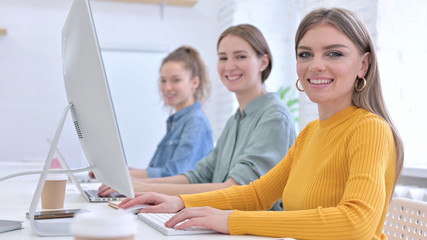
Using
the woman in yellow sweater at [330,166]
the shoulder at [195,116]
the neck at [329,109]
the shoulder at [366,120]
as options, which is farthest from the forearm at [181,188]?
the shoulder at [195,116]

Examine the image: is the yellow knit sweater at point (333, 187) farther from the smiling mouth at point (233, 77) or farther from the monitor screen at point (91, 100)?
the smiling mouth at point (233, 77)

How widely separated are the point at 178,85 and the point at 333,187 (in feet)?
5.80

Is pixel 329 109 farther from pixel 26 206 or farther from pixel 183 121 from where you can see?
pixel 183 121

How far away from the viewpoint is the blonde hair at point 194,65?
113 inches

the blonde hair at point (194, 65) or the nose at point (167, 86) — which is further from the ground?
the blonde hair at point (194, 65)

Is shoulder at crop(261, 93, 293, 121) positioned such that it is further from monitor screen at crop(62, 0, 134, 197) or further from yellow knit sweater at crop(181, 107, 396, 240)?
monitor screen at crop(62, 0, 134, 197)

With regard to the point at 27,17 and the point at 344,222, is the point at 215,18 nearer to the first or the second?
the point at 27,17

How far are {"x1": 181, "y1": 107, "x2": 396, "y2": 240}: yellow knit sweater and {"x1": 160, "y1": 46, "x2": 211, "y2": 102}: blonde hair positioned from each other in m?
1.55

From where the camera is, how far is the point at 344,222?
996 millimetres

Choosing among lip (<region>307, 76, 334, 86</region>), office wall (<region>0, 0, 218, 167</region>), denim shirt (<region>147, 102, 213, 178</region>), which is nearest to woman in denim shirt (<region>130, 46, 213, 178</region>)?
denim shirt (<region>147, 102, 213, 178</region>)

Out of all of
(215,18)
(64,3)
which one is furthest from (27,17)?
(215,18)

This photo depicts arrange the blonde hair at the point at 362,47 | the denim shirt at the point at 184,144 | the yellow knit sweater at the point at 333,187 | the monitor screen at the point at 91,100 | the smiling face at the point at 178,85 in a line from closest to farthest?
the monitor screen at the point at 91,100 → the yellow knit sweater at the point at 333,187 → the blonde hair at the point at 362,47 → the denim shirt at the point at 184,144 → the smiling face at the point at 178,85

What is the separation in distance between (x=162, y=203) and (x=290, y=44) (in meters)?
3.04

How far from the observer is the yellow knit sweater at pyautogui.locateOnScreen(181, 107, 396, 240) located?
39.6 inches
